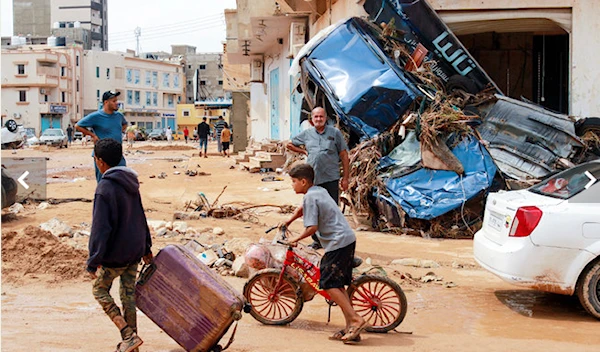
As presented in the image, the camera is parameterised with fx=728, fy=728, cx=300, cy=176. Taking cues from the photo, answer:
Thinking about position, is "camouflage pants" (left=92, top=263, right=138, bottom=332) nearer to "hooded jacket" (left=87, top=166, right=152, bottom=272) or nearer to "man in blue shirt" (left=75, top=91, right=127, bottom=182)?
"hooded jacket" (left=87, top=166, right=152, bottom=272)

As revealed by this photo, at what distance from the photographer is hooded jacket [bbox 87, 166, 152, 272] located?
472cm

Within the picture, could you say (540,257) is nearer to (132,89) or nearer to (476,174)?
(476,174)

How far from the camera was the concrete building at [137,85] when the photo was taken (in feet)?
290

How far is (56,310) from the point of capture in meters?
6.54

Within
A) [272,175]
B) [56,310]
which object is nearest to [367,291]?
[56,310]

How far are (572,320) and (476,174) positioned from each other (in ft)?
15.2

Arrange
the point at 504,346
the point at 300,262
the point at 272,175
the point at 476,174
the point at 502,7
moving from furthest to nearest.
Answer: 1. the point at 272,175
2. the point at 502,7
3. the point at 476,174
4. the point at 300,262
5. the point at 504,346

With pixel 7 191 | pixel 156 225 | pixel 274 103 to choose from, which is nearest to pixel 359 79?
pixel 156 225

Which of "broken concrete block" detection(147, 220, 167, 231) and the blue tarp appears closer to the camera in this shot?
"broken concrete block" detection(147, 220, 167, 231)

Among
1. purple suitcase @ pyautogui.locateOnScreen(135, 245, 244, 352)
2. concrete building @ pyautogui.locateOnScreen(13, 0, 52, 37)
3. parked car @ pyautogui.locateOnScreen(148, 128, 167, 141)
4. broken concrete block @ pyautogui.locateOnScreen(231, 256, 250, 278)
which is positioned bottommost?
parked car @ pyautogui.locateOnScreen(148, 128, 167, 141)

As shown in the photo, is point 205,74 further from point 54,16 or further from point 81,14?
point 54,16

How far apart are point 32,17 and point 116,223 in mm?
116975

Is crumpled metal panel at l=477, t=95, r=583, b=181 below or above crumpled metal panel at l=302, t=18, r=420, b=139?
below

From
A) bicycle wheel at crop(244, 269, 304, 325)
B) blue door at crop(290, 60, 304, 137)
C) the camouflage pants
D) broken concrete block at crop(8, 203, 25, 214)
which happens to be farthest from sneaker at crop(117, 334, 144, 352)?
blue door at crop(290, 60, 304, 137)
